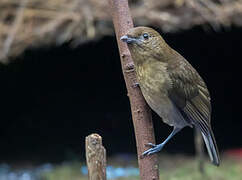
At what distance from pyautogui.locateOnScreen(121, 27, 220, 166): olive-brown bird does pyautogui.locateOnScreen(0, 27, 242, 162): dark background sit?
2400 mm

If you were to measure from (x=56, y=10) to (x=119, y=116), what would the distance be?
181cm

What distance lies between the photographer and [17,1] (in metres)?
4.22

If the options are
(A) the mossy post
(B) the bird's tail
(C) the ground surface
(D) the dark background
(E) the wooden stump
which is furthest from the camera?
(D) the dark background

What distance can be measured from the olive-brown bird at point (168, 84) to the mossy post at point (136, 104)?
0.13 feet

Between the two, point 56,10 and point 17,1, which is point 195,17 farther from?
point 17,1

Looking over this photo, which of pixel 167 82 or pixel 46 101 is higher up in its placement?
pixel 46 101

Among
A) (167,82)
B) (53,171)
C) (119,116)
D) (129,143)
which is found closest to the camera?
(167,82)

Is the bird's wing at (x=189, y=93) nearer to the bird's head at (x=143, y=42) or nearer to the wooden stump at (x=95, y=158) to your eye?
the bird's head at (x=143, y=42)

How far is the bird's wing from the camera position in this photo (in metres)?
2.52

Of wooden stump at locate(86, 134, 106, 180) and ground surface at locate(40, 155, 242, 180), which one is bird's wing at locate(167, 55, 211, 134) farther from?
ground surface at locate(40, 155, 242, 180)

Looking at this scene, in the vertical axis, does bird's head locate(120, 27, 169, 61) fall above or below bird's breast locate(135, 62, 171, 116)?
above

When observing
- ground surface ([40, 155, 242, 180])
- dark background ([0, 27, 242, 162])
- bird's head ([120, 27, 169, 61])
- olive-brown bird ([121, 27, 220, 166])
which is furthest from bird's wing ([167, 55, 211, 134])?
dark background ([0, 27, 242, 162])

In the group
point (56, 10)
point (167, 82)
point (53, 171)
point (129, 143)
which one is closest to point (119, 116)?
point (129, 143)

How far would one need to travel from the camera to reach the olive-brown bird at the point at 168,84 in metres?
2.33
